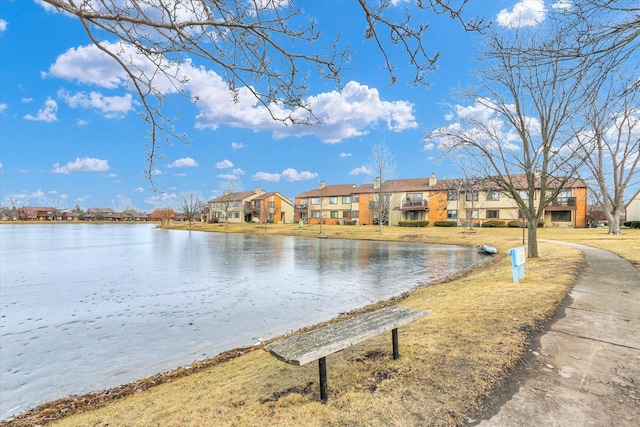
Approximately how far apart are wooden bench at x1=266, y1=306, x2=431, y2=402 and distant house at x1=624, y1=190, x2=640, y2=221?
67.0 metres

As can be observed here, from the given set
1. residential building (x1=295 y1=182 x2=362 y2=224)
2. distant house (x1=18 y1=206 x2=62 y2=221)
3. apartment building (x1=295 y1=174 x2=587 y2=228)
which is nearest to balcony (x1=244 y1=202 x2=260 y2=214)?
residential building (x1=295 y1=182 x2=362 y2=224)

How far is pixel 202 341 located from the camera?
7.33 metres

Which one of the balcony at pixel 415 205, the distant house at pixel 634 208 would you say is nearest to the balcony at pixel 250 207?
the balcony at pixel 415 205

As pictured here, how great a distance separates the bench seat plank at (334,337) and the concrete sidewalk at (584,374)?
1324 mm

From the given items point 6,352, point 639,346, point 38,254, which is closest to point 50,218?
point 38,254

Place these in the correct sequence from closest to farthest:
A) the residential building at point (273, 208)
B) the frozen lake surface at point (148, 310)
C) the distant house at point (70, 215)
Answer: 1. the frozen lake surface at point (148, 310)
2. the residential building at point (273, 208)
3. the distant house at point (70, 215)

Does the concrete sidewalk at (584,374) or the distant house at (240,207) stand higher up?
the distant house at (240,207)

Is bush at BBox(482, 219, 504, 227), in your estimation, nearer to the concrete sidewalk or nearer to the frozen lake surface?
the frozen lake surface

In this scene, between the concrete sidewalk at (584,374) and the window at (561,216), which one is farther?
the window at (561,216)

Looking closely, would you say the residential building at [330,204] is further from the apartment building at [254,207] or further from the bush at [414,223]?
the bush at [414,223]

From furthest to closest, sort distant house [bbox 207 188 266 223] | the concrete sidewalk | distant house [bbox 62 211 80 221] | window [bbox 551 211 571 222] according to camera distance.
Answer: distant house [bbox 62 211 80 221] < distant house [bbox 207 188 266 223] < window [bbox 551 211 571 222] < the concrete sidewalk

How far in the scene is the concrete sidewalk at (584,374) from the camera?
3.07 metres

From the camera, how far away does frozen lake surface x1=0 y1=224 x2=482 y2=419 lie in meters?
6.16

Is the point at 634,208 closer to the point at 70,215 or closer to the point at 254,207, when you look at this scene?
the point at 254,207
